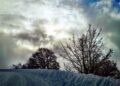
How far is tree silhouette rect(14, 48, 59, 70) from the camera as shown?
3384cm

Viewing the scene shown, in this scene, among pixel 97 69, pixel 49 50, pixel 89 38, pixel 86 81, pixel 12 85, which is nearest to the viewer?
pixel 12 85

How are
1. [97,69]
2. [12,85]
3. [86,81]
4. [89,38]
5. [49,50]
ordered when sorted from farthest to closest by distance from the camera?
1. [49,50]
2. [89,38]
3. [97,69]
4. [86,81]
5. [12,85]

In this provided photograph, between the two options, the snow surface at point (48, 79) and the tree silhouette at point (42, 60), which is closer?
the snow surface at point (48, 79)

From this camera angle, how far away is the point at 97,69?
23609 mm

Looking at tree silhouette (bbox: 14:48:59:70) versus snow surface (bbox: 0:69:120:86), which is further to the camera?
tree silhouette (bbox: 14:48:59:70)

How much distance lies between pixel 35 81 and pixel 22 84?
7.2 inches

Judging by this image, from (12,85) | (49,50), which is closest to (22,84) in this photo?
(12,85)

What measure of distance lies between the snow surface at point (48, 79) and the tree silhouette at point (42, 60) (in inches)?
1163

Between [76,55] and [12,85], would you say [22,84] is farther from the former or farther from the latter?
[76,55]

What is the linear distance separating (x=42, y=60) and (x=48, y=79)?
102ft

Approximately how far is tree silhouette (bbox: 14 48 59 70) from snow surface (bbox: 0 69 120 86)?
96.9 feet

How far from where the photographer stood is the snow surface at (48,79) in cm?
343

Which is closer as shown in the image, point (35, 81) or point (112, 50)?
point (35, 81)

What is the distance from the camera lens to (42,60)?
113ft
